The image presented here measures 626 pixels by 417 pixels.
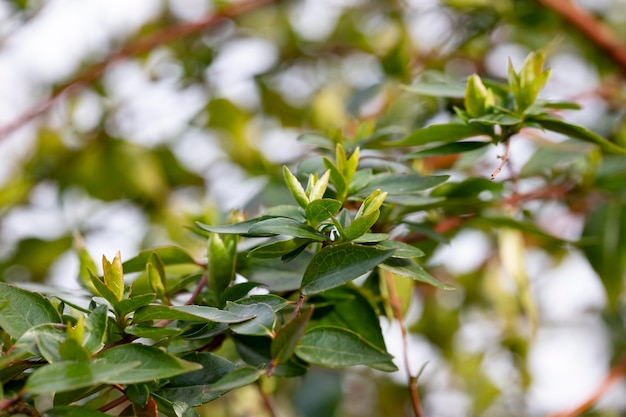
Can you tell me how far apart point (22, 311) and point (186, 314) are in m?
0.09

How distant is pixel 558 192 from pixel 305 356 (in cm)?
46

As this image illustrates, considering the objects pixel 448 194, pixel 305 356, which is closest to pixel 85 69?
pixel 448 194

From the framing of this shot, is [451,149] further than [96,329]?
Yes

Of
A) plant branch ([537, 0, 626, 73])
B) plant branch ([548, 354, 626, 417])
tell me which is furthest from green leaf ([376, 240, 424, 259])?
plant branch ([537, 0, 626, 73])

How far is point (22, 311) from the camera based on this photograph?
1.26ft

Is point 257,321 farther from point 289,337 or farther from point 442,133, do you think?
point 442,133

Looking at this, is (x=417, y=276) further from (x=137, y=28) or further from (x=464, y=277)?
(x=137, y=28)

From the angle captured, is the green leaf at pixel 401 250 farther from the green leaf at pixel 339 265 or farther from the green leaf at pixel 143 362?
the green leaf at pixel 143 362

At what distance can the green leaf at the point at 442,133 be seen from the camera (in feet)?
1.57

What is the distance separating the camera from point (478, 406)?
48.3 inches

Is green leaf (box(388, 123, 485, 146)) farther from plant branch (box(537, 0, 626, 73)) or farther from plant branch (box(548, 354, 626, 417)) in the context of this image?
plant branch (box(537, 0, 626, 73))

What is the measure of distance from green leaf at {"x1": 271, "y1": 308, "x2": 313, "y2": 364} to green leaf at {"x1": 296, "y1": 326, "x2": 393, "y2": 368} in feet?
0.09

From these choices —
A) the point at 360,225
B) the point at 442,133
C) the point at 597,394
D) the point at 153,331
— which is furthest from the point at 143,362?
the point at 597,394

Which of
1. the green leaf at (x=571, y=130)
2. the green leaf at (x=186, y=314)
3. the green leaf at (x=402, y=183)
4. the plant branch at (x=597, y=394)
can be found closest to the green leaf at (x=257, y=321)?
the green leaf at (x=186, y=314)
